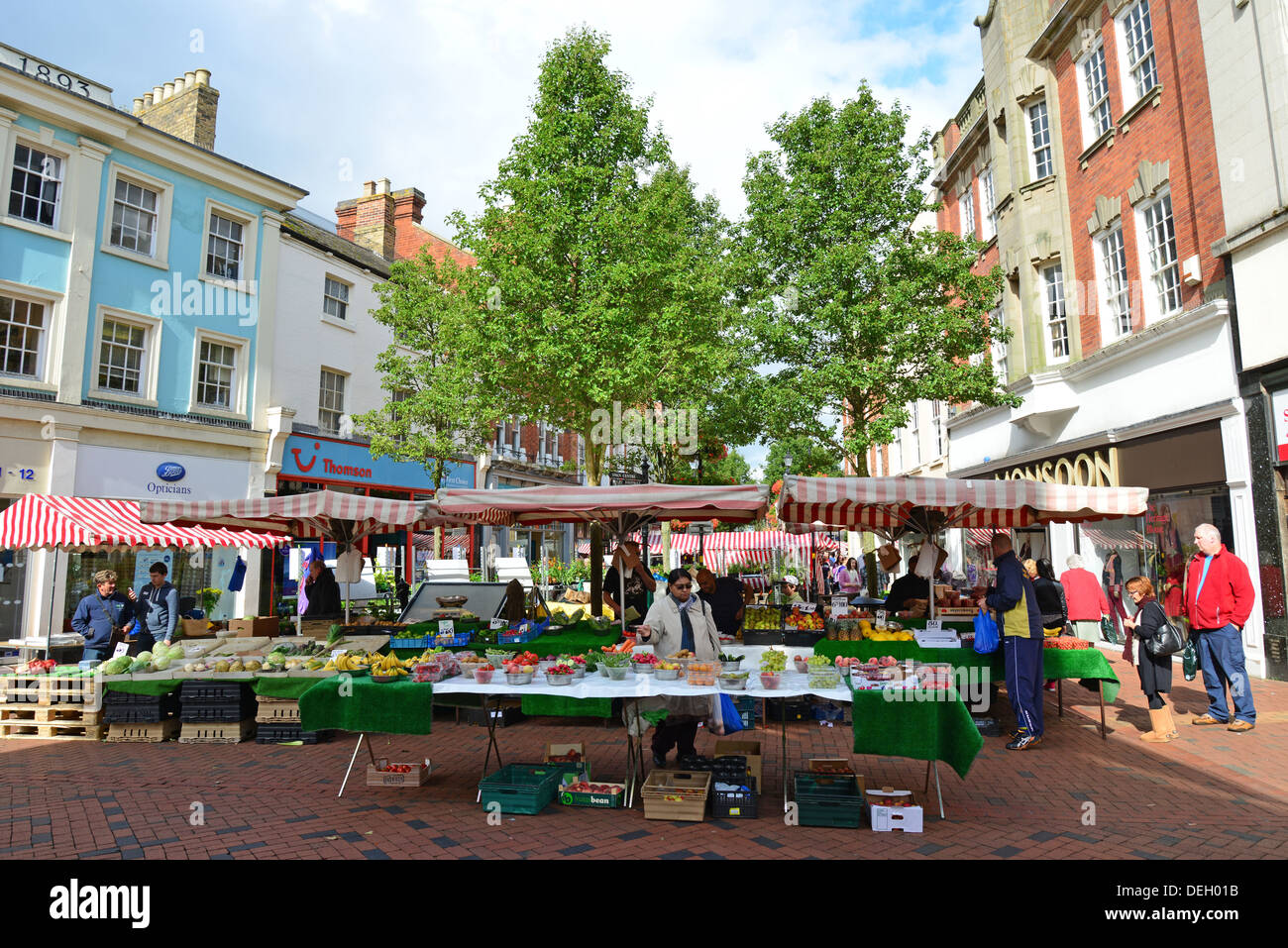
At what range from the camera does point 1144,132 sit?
553 inches

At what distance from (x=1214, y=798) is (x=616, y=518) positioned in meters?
7.07

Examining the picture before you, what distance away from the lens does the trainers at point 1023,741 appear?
25.8ft

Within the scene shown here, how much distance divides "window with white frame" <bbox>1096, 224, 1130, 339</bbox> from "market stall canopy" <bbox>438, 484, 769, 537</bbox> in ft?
31.6

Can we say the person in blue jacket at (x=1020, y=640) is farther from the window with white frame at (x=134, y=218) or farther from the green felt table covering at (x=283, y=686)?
the window with white frame at (x=134, y=218)

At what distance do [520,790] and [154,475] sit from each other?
625 inches

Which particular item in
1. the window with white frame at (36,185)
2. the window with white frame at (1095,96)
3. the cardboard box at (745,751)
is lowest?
the cardboard box at (745,751)

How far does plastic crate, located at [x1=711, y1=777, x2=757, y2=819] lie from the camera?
5828mm

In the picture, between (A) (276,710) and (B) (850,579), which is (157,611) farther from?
(B) (850,579)

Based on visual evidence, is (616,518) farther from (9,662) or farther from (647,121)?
(9,662)

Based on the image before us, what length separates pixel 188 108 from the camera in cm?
2062

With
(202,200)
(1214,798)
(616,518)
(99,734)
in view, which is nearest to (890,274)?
(616,518)

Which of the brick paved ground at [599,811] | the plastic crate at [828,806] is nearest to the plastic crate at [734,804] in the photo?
the brick paved ground at [599,811]

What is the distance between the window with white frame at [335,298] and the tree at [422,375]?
114 centimetres

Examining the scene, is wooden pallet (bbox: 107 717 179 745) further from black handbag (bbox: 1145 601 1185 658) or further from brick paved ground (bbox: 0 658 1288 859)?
black handbag (bbox: 1145 601 1185 658)
